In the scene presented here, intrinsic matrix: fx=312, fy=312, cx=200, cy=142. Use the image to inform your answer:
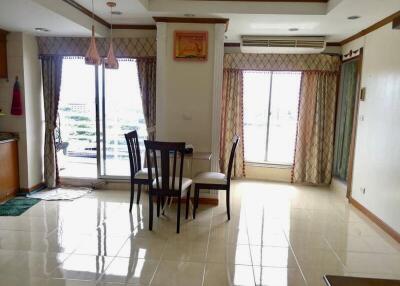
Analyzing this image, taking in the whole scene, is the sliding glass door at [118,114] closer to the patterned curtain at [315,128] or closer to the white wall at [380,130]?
the patterned curtain at [315,128]

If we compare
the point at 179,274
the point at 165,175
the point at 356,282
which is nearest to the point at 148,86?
the point at 165,175

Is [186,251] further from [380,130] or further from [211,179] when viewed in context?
[380,130]

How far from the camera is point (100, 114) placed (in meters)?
4.89

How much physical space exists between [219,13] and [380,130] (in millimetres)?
2433

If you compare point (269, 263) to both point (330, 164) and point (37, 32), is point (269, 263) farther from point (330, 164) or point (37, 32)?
point (37, 32)

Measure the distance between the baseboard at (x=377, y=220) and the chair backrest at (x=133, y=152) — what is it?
3.06 metres

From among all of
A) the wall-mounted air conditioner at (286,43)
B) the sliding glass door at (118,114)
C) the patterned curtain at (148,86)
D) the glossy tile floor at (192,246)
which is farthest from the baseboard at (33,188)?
the wall-mounted air conditioner at (286,43)

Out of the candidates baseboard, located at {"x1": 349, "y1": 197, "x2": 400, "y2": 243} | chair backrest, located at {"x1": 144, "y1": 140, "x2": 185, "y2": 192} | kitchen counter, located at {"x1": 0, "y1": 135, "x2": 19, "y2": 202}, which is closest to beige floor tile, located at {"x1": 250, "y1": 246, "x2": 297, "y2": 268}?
chair backrest, located at {"x1": 144, "y1": 140, "x2": 185, "y2": 192}

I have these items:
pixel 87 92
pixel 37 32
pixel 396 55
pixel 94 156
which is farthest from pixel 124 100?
pixel 396 55

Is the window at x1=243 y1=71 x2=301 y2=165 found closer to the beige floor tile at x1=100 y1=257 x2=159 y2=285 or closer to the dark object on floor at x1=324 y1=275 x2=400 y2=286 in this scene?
the beige floor tile at x1=100 y1=257 x2=159 y2=285

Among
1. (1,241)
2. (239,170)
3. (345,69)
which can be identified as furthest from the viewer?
(239,170)

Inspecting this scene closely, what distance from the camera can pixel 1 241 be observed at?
311 cm

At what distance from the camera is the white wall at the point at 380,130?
3.47 meters

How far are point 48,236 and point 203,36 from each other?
3.00m
